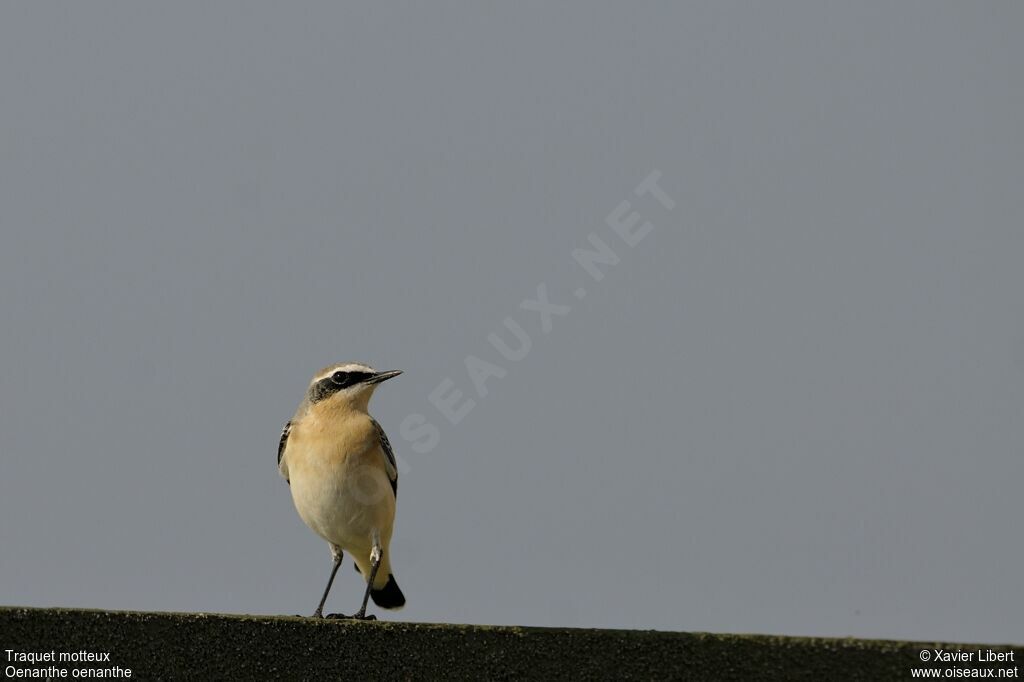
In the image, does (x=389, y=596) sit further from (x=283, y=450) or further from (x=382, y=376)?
(x=382, y=376)

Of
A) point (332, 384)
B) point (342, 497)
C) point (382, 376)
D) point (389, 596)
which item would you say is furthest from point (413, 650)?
point (389, 596)

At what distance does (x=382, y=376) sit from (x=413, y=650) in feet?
10.5

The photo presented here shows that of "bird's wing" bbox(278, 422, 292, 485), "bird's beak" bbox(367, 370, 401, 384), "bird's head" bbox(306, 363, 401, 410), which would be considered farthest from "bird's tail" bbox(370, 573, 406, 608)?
"bird's beak" bbox(367, 370, 401, 384)

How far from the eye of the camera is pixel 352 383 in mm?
8398

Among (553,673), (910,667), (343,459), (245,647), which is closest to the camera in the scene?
(910,667)

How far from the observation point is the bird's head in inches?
330

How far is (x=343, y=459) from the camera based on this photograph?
26.4 ft

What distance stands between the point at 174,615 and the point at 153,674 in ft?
1.00

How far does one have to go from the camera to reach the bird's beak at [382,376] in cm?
834

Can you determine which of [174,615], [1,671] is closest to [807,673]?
[174,615]

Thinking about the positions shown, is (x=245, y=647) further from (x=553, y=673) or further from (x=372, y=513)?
(x=372, y=513)

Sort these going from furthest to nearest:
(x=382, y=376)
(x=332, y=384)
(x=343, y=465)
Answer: (x=332, y=384), (x=382, y=376), (x=343, y=465)

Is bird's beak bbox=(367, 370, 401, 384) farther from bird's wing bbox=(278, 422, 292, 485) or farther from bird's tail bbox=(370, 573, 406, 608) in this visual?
bird's tail bbox=(370, 573, 406, 608)

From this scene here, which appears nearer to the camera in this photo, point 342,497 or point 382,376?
point 342,497
